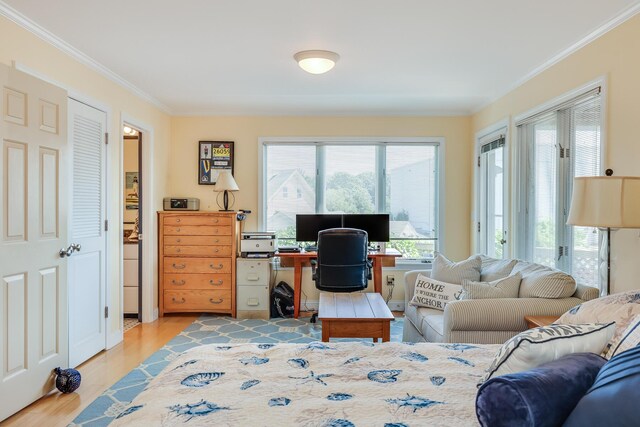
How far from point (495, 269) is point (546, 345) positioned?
2.30m

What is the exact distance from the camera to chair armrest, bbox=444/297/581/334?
262 centimetres

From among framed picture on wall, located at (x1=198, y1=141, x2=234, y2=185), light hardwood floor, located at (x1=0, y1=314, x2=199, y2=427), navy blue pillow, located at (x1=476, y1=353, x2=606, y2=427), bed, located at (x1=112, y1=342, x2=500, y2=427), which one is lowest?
light hardwood floor, located at (x1=0, y1=314, x2=199, y2=427)

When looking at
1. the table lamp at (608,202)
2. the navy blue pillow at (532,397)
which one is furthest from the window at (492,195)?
the navy blue pillow at (532,397)

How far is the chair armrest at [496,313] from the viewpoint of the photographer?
8.58 ft

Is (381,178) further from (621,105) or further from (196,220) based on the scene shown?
(621,105)

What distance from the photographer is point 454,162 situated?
207 inches

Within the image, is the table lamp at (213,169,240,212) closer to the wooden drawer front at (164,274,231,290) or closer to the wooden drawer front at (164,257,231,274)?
the wooden drawer front at (164,257,231,274)

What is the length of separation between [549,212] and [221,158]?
3633 mm

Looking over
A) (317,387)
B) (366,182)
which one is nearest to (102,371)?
(317,387)

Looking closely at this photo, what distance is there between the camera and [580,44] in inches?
117

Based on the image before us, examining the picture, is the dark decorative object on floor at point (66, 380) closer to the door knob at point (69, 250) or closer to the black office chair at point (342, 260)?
the door knob at point (69, 250)

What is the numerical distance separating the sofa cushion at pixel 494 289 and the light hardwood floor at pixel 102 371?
2558 mm

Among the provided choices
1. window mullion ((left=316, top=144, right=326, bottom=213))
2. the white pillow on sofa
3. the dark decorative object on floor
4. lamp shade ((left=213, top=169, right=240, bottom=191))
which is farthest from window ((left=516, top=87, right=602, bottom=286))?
the dark decorative object on floor

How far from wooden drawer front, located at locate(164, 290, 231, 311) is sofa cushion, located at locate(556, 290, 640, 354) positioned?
3.73 meters
